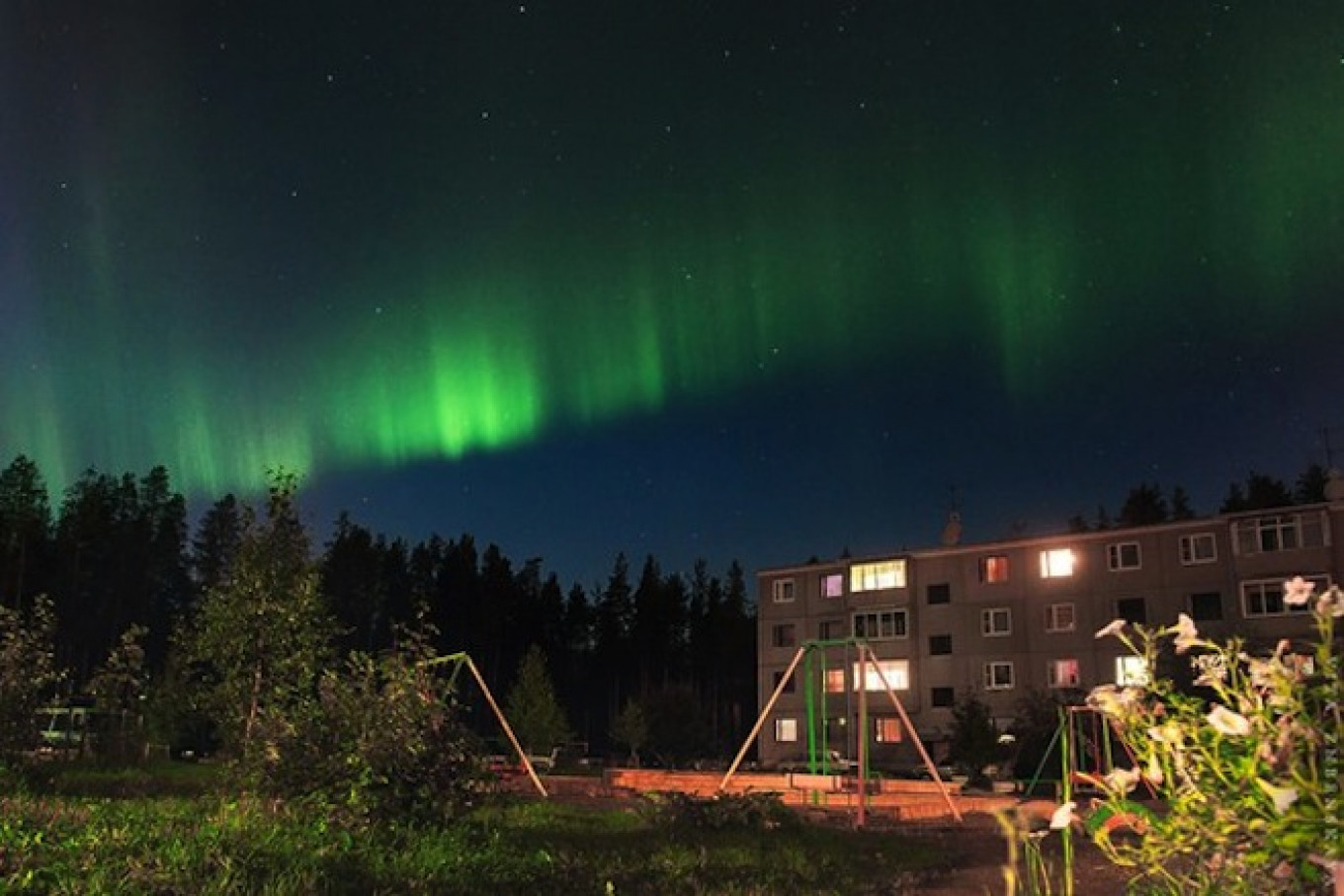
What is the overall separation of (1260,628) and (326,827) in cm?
4726

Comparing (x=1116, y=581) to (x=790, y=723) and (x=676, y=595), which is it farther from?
(x=676, y=595)

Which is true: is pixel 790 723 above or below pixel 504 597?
below

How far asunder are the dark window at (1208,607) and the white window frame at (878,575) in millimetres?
15348

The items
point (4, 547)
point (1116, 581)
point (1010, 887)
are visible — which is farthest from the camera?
point (4, 547)

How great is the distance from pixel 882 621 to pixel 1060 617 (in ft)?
34.0

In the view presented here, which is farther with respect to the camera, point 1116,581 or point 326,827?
point 1116,581

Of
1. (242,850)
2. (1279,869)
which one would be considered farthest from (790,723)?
(1279,869)

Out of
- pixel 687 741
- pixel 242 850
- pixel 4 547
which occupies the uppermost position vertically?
pixel 4 547

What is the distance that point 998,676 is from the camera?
189ft

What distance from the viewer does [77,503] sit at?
8844 centimetres

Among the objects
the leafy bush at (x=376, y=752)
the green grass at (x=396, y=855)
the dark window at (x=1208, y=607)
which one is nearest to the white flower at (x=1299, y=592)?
the green grass at (x=396, y=855)

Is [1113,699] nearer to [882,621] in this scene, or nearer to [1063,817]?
[1063,817]

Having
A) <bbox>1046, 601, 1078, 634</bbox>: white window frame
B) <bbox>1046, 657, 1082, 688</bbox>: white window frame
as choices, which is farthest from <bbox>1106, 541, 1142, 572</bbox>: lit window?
<bbox>1046, 657, 1082, 688</bbox>: white window frame

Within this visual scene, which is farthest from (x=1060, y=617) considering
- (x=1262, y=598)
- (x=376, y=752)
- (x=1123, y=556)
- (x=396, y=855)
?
(x=396, y=855)
